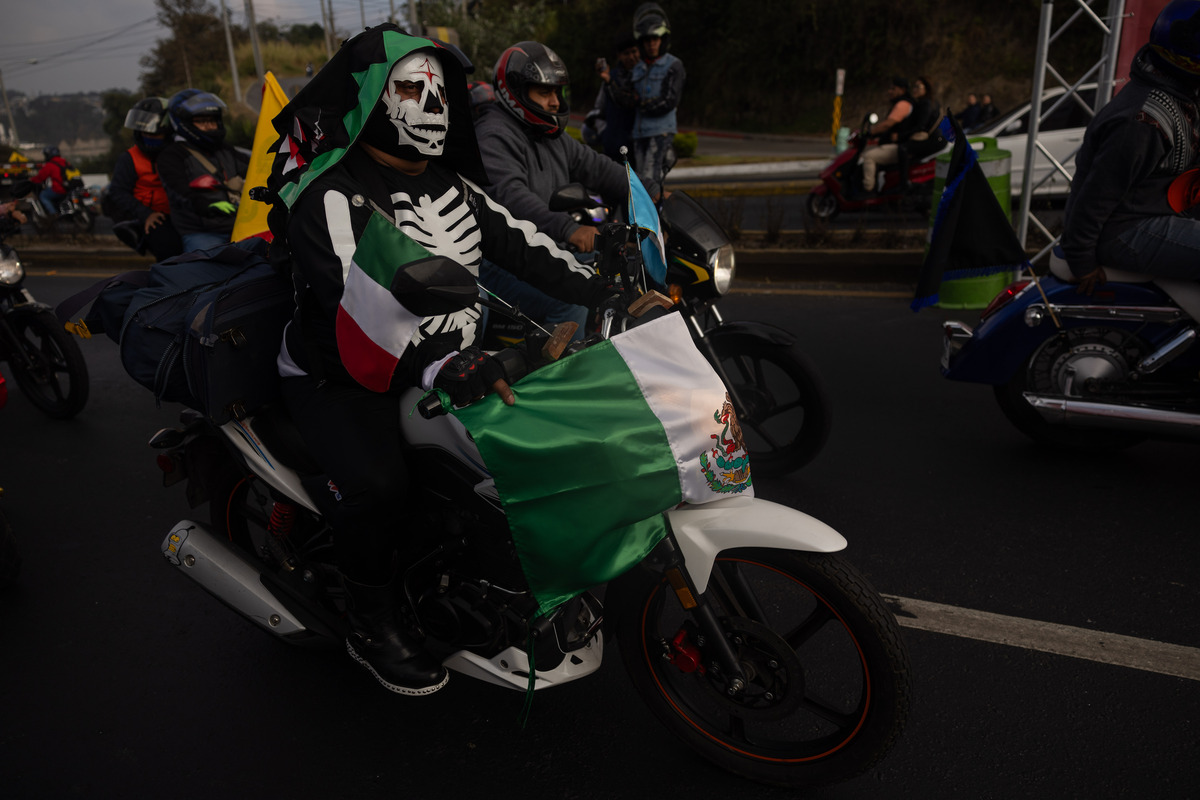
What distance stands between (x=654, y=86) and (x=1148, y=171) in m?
4.95

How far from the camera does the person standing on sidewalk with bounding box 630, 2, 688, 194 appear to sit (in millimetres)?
7586

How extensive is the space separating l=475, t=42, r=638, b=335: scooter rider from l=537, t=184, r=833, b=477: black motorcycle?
10.8 inches

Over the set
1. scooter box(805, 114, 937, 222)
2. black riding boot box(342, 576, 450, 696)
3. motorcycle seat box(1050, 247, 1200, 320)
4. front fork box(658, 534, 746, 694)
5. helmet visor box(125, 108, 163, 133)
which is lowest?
scooter box(805, 114, 937, 222)

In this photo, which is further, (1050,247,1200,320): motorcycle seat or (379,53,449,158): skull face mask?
(1050,247,1200,320): motorcycle seat

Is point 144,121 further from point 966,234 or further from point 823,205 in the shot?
point 823,205

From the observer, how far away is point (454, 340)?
2162 millimetres

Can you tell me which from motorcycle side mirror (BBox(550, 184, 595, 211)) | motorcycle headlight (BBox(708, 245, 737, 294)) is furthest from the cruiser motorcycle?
motorcycle headlight (BBox(708, 245, 737, 294))

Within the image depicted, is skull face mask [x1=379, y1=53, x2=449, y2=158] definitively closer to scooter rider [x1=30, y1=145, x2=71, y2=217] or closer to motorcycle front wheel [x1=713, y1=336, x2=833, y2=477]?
motorcycle front wheel [x1=713, y1=336, x2=833, y2=477]

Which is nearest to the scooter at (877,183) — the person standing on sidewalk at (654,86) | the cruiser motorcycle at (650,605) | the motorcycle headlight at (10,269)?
the person standing on sidewalk at (654,86)

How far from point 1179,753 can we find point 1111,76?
5900 mm

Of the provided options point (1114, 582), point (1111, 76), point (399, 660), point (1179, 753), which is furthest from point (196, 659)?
point (1111, 76)

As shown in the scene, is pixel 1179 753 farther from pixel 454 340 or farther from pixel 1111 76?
pixel 1111 76

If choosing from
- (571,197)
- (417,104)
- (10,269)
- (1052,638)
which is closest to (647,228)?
(571,197)

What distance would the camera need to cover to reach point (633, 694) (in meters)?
2.72
